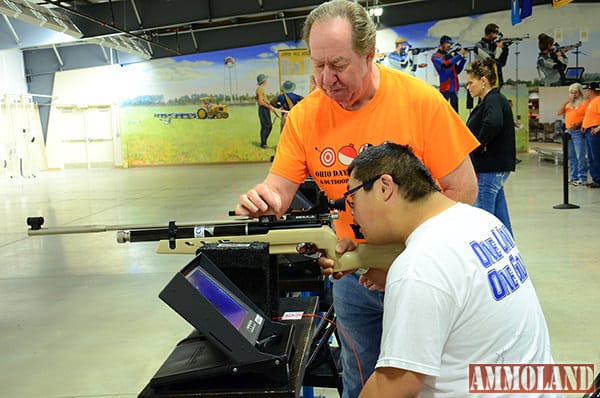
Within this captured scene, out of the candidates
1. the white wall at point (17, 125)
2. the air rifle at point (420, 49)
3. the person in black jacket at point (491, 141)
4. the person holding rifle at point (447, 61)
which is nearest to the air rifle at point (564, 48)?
the person holding rifle at point (447, 61)

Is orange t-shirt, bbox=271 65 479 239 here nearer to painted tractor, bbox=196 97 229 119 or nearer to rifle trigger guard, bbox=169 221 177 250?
rifle trigger guard, bbox=169 221 177 250

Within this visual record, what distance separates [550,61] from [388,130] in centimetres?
1911

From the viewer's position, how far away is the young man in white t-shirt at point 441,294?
1.19 meters

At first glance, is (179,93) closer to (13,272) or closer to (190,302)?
(13,272)

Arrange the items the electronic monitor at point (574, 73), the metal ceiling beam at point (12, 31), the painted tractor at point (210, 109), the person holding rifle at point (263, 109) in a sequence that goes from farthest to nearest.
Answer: the painted tractor at point (210, 109) → the person holding rifle at point (263, 109) → the electronic monitor at point (574, 73) → the metal ceiling beam at point (12, 31)

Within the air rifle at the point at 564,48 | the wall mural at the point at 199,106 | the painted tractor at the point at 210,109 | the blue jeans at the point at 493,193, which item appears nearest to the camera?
the blue jeans at the point at 493,193

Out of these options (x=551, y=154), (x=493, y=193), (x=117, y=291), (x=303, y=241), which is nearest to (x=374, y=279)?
(x=303, y=241)

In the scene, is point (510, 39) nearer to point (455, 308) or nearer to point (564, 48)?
point (564, 48)

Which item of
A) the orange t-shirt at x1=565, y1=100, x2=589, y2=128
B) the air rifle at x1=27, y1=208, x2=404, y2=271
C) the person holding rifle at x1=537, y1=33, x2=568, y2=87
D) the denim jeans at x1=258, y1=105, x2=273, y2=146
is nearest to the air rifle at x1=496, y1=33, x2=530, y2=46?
the person holding rifle at x1=537, y1=33, x2=568, y2=87

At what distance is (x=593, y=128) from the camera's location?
9.97 m

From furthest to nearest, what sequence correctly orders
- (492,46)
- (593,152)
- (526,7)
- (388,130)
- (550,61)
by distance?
(492,46)
(550,61)
(526,7)
(593,152)
(388,130)

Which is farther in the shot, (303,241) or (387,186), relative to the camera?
(303,241)

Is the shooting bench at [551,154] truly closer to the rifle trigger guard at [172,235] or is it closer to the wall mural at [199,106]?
the wall mural at [199,106]

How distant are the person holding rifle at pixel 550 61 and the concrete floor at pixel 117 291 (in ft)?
31.1
